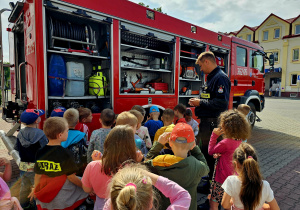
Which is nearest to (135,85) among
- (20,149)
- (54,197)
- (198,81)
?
(198,81)

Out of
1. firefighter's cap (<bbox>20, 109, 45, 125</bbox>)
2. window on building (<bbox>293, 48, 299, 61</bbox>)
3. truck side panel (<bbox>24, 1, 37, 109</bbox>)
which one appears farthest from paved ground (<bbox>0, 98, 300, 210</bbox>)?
window on building (<bbox>293, 48, 299, 61</bbox>)

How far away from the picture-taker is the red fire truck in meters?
3.11

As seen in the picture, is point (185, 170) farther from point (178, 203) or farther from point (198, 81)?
point (198, 81)

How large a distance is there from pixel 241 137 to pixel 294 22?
3320 cm

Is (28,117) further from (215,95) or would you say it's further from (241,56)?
(241,56)

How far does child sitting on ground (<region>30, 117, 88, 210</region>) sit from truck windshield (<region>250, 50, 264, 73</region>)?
6676 millimetres

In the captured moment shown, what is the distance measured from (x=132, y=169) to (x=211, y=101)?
2193 millimetres

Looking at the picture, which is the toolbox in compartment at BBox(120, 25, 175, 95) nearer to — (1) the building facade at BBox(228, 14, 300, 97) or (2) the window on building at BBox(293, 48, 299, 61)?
(1) the building facade at BBox(228, 14, 300, 97)

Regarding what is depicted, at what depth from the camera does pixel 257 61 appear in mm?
7078

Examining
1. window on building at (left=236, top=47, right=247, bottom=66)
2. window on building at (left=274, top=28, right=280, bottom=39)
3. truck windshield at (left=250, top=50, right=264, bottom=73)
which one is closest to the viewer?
window on building at (left=236, top=47, right=247, bottom=66)

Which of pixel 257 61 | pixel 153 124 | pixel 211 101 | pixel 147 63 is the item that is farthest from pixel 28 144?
pixel 257 61

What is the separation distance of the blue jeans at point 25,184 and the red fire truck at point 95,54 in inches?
37.8

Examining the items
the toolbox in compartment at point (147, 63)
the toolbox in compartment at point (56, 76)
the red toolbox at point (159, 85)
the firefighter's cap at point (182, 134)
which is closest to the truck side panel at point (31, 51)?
the toolbox in compartment at point (56, 76)

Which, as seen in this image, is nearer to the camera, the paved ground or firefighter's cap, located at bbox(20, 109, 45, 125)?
firefighter's cap, located at bbox(20, 109, 45, 125)
